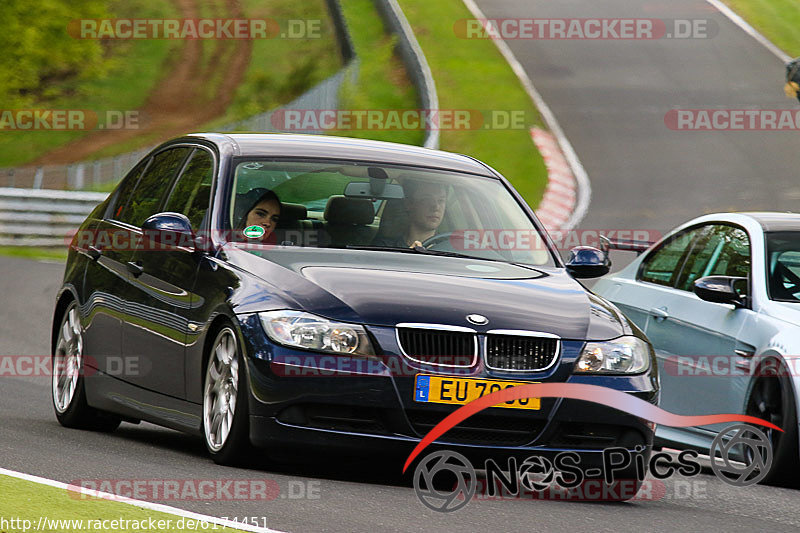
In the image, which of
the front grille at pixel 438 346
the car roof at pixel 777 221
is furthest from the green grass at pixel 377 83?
the front grille at pixel 438 346

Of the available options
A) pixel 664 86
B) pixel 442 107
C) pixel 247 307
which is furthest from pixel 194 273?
pixel 664 86

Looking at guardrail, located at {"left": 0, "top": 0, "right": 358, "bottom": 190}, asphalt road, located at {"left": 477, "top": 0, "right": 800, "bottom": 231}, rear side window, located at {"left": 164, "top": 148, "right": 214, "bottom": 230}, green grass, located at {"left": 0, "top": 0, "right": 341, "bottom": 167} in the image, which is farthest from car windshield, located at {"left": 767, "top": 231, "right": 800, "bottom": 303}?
green grass, located at {"left": 0, "top": 0, "right": 341, "bottom": 167}

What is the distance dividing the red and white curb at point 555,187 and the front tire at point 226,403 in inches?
674

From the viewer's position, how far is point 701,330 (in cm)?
902

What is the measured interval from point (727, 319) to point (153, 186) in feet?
11.1

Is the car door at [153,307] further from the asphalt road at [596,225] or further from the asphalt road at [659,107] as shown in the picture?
the asphalt road at [659,107]

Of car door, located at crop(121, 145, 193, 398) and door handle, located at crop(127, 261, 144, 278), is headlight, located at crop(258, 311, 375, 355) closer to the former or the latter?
car door, located at crop(121, 145, 193, 398)

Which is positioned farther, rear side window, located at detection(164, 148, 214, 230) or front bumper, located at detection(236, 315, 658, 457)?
rear side window, located at detection(164, 148, 214, 230)

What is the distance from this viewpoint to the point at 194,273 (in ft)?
23.7

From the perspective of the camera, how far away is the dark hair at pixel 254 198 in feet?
24.6

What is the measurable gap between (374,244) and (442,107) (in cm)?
2784

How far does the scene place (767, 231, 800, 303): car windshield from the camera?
873 cm

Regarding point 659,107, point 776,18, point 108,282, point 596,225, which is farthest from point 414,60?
point 108,282

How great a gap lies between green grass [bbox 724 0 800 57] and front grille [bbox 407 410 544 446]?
34.5m
